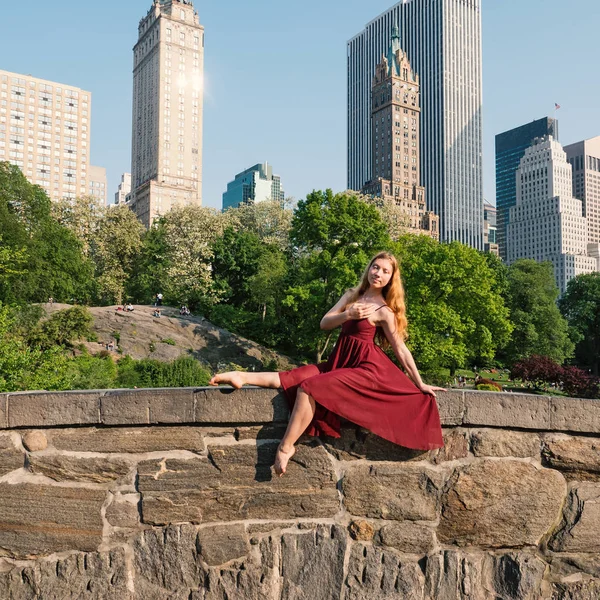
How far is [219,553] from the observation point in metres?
3.81

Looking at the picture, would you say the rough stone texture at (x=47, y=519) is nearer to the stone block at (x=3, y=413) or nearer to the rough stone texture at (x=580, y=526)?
the stone block at (x=3, y=413)

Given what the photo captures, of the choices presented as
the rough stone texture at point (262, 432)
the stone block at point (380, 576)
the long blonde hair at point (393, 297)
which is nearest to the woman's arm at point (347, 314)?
the long blonde hair at point (393, 297)

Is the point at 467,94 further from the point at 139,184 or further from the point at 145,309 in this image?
the point at 145,309

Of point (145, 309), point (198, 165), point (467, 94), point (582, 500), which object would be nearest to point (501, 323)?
point (145, 309)

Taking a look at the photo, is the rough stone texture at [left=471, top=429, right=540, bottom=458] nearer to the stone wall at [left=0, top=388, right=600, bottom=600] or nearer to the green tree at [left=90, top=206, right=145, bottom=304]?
the stone wall at [left=0, top=388, right=600, bottom=600]

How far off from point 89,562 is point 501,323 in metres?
30.6

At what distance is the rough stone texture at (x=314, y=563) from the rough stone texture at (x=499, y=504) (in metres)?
0.63

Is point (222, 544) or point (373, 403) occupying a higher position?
point (373, 403)

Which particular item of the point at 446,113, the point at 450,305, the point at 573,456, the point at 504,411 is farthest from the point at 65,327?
the point at 446,113

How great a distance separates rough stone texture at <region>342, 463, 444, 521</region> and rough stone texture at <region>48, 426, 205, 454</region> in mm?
936

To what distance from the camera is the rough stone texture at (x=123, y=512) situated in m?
3.85

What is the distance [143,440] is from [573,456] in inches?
101

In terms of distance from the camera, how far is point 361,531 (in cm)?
383

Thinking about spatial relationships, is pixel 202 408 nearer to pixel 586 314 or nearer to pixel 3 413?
pixel 3 413
